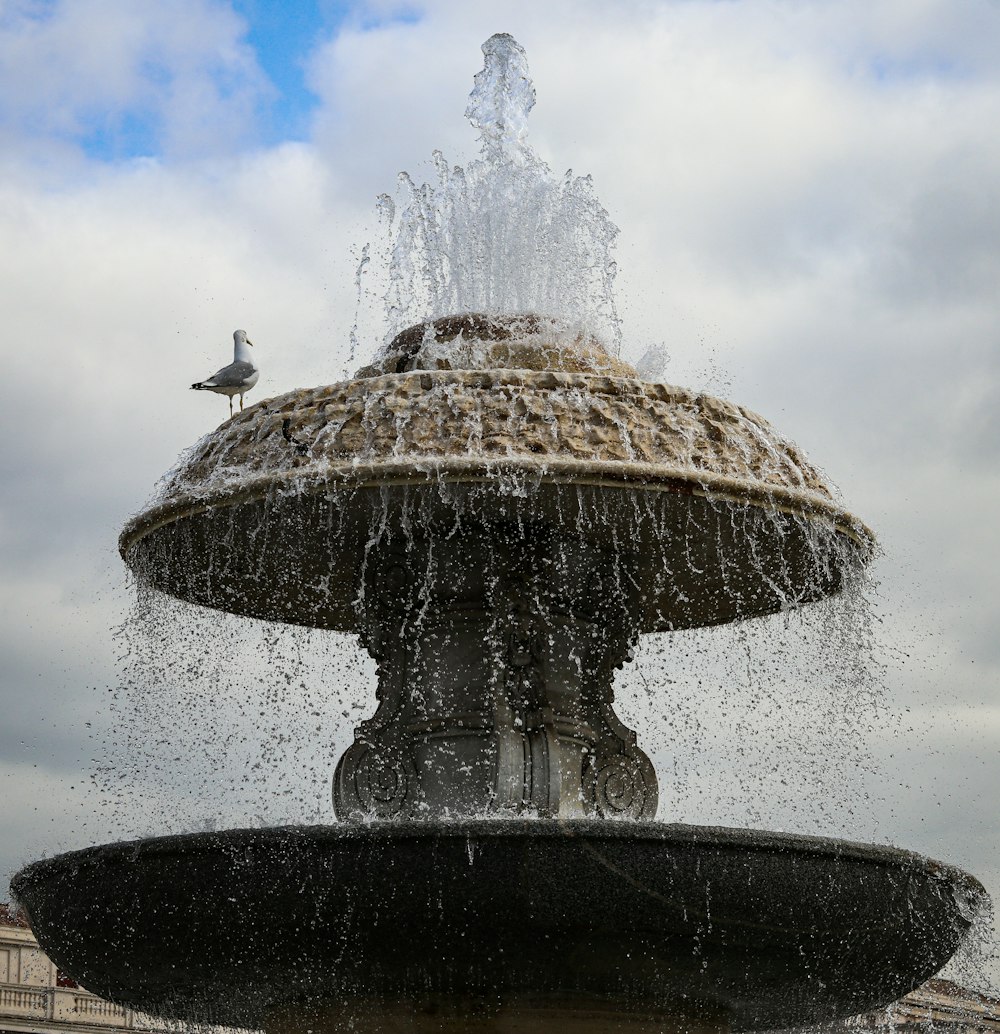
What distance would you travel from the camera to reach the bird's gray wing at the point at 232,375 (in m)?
6.82

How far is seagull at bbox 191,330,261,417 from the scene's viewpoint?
6.82 metres

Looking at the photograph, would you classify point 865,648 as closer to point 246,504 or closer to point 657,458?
point 657,458

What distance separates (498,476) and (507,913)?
141 centimetres

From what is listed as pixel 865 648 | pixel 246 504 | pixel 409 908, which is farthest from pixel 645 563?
pixel 409 908

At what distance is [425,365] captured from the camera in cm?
662

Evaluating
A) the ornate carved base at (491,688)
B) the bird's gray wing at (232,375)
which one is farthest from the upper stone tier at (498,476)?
the bird's gray wing at (232,375)

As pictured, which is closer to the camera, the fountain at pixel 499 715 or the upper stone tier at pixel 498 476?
the fountain at pixel 499 715

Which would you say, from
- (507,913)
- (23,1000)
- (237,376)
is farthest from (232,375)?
(23,1000)

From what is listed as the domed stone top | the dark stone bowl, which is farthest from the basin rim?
the dark stone bowl

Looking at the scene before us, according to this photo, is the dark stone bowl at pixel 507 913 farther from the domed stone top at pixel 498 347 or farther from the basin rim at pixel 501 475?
the domed stone top at pixel 498 347

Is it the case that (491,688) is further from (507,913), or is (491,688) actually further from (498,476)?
(507,913)

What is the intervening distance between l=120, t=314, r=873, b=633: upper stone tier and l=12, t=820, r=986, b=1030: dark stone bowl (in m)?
1.23

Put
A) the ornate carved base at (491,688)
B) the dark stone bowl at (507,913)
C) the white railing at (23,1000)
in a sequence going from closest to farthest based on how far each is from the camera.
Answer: the dark stone bowl at (507,913), the ornate carved base at (491,688), the white railing at (23,1000)

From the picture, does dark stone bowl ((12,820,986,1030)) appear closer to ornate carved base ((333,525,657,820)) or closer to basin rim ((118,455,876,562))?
ornate carved base ((333,525,657,820))
